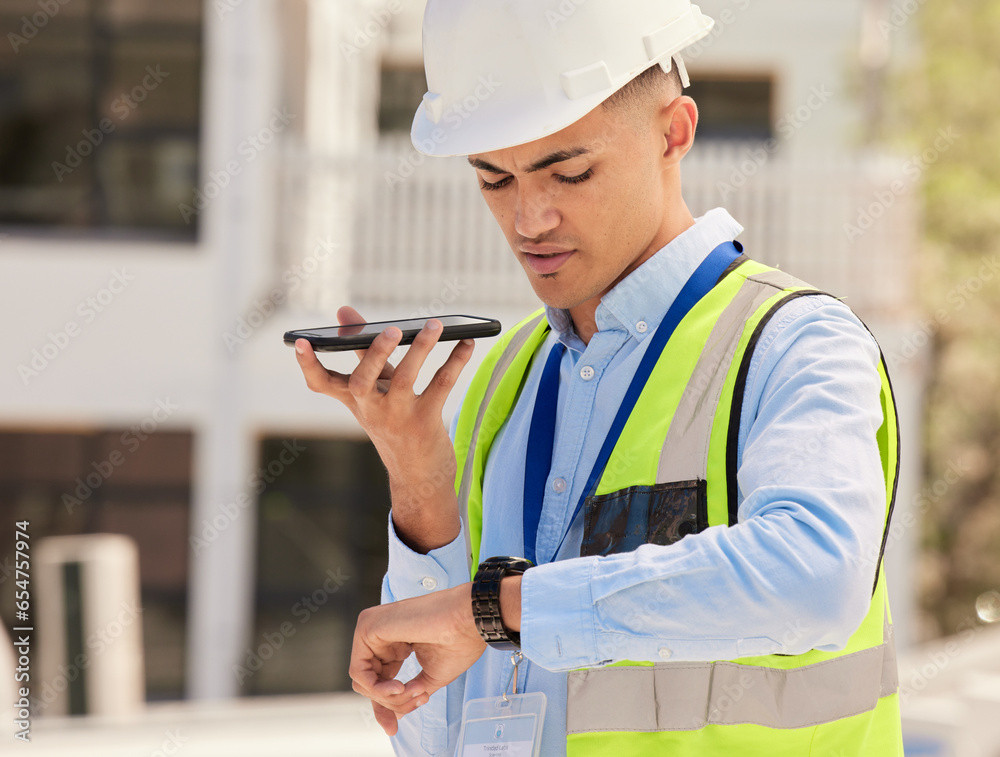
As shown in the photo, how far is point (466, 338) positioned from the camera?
1324 millimetres

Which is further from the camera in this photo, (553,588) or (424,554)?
(424,554)

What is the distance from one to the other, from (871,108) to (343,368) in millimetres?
4439

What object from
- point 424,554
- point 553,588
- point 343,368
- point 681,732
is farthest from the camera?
point 343,368

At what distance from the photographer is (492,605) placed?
3.68 feet

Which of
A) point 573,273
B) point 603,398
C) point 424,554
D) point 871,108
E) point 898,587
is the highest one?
point 871,108

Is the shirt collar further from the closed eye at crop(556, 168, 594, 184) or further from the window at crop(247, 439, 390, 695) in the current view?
the window at crop(247, 439, 390, 695)

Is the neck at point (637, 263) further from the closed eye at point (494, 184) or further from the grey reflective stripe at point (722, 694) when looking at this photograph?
the grey reflective stripe at point (722, 694)

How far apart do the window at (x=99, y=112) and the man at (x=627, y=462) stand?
7732mm

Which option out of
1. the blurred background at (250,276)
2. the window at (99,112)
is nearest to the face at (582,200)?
the blurred background at (250,276)

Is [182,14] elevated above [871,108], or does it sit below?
above

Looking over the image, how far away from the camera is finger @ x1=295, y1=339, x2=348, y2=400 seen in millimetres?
1249

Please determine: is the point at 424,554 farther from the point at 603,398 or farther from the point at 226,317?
the point at 226,317

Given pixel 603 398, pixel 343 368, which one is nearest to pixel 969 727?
pixel 603 398

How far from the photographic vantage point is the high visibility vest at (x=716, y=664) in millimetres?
1183
